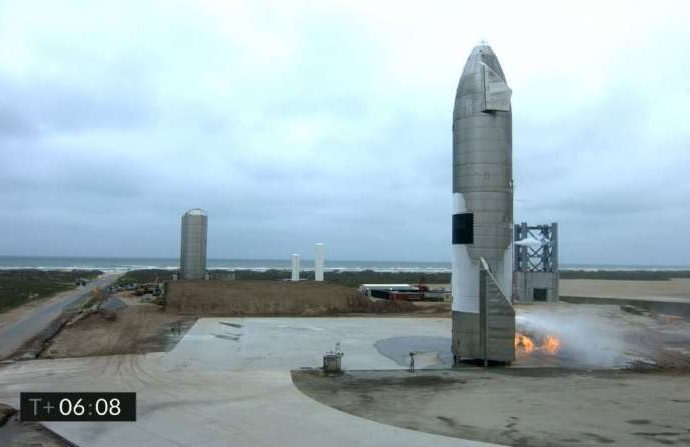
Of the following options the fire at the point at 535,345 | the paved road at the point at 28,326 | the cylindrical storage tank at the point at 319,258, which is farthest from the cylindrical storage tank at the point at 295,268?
the fire at the point at 535,345

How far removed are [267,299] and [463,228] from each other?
23765 millimetres

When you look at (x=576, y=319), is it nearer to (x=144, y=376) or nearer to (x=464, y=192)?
(x=464, y=192)

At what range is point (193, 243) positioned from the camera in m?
52.9

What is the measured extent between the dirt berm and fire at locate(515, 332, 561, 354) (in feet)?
59.6

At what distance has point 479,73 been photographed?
67.9ft

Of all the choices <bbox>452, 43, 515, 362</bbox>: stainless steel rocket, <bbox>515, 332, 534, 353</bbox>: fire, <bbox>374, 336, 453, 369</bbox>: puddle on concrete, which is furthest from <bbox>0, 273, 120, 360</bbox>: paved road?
<bbox>515, 332, 534, 353</bbox>: fire

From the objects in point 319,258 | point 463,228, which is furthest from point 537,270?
point 463,228

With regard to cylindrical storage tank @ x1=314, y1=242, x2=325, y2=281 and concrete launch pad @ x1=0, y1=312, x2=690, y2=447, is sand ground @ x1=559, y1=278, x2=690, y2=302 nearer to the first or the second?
cylindrical storage tank @ x1=314, y1=242, x2=325, y2=281

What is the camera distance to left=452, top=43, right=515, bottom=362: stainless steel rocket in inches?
798

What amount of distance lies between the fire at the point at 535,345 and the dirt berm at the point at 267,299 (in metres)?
18.2

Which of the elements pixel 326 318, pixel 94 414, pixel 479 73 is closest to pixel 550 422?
pixel 94 414

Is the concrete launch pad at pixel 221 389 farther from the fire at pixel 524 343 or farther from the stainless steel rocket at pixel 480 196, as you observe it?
the fire at pixel 524 343
